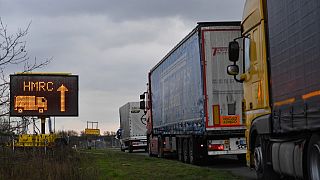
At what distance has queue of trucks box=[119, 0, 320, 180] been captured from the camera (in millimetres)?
7883

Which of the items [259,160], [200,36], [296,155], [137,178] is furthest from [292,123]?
[200,36]

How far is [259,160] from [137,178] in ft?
13.7

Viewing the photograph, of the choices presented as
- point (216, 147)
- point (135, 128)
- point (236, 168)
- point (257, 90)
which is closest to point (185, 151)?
point (216, 147)

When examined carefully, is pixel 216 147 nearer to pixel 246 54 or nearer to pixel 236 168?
pixel 236 168

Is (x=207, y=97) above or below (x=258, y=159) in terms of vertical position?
above

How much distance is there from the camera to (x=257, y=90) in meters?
11.0

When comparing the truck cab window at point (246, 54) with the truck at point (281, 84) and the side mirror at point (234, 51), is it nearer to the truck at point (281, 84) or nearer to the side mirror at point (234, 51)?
the truck at point (281, 84)

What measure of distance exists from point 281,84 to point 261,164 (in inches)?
93.7

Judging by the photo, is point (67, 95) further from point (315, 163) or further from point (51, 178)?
point (315, 163)

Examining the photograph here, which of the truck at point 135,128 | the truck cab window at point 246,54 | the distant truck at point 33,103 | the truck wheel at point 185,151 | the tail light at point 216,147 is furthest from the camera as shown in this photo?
the truck at point 135,128

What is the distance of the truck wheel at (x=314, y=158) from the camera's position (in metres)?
7.69

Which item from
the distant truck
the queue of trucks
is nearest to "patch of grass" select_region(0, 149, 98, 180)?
the queue of trucks

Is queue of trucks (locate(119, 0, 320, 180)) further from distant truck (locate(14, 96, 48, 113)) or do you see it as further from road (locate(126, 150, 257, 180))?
distant truck (locate(14, 96, 48, 113))

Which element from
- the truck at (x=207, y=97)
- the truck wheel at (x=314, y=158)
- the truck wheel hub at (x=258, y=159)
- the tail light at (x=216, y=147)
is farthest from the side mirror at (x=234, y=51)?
the tail light at (x=216, y=147)
